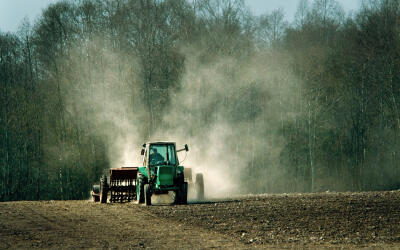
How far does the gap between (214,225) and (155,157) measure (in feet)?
19.7

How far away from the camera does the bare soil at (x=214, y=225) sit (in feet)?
35.7

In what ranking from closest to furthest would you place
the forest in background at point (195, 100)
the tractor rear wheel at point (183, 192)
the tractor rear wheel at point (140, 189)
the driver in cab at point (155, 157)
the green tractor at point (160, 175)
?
the green tractor at point (160, 175) → the tractor rear wheel at point (140, 189) → the tractor rear wheel at point (183, 192) → the driver in cab at point (155, 157) → the forest in background at point (195, 100)

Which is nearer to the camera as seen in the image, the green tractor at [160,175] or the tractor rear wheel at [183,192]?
the green tractor at [160,175]

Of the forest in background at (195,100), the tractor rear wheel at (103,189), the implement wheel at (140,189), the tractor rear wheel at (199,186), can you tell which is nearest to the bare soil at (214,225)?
the implement wheel at (140,189)

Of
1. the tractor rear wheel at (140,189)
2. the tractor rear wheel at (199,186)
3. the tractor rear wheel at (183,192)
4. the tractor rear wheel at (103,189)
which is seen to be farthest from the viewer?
the tractor rear wheel at (199,186)

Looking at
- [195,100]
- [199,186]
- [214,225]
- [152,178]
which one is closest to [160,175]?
[152,178]

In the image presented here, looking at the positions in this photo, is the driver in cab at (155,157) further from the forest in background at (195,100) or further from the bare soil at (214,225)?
the forest in background at (195,100)

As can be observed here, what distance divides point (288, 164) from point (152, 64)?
541 inches

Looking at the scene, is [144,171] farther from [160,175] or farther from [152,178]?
[160,175]

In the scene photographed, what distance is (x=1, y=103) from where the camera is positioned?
37906 millimetres

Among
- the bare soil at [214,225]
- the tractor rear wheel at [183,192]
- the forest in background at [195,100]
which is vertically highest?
the forest in background at [195,100]

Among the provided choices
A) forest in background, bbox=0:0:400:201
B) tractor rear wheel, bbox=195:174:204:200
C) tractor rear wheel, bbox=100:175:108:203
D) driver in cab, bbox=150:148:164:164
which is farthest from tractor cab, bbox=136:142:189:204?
forest in background, bbox=0:0:400:201

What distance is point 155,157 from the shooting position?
61.7 ft

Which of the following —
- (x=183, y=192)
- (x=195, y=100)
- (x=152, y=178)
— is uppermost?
(x=195, y=100)
